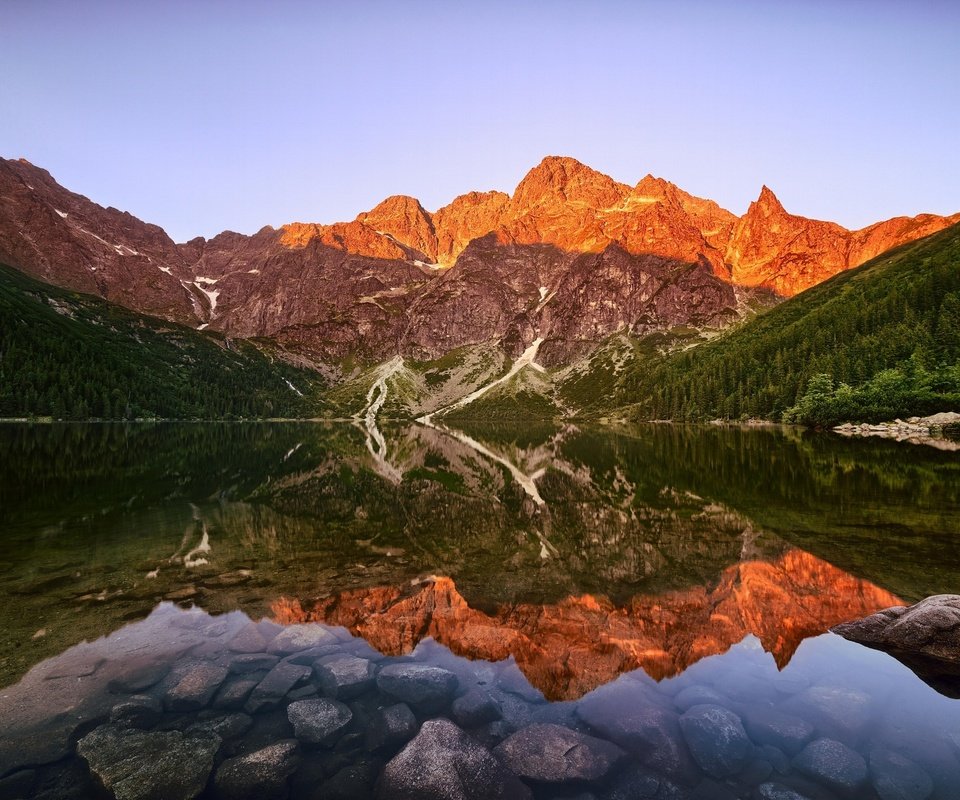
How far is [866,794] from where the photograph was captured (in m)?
9.03

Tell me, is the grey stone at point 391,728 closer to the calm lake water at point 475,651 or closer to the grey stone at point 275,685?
the calm lake water at point 475,651

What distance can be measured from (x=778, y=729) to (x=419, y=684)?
→ 805 cm

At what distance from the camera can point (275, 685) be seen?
1282cm

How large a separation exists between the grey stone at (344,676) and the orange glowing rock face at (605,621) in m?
1.36

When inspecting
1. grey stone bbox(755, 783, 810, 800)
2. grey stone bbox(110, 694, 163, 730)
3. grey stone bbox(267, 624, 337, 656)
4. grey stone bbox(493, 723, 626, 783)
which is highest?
grey stone bbox(755, 783, 810, 800)

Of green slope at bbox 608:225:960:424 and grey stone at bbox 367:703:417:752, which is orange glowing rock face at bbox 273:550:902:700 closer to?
grey stone at bbox 367:703:417:752

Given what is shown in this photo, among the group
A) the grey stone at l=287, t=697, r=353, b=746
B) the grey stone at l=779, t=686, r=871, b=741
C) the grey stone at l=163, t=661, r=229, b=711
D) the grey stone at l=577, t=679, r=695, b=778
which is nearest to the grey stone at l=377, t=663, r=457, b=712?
the grey stone at l=287, t=697, r=353, b=746

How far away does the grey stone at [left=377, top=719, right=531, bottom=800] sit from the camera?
9109mm

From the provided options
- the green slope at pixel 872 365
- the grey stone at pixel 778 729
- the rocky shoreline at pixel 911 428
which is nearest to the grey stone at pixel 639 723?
the grey stone at pixel 778 729

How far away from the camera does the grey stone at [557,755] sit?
9.67 m

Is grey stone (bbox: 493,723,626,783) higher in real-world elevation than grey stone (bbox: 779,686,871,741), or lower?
higher

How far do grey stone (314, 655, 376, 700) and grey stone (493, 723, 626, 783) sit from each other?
4.13 metres

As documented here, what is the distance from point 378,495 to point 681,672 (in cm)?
3433

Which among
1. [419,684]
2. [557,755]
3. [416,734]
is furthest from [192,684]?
[557,755]
